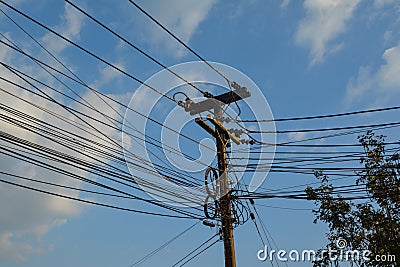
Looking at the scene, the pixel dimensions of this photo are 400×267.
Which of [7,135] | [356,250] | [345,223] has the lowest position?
[7,135]

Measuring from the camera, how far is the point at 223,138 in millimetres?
13547

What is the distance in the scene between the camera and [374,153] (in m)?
16.1

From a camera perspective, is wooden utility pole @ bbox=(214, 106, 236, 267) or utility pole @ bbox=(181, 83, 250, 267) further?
A: utility pole @ bbox=(181, 83, 250, 267)

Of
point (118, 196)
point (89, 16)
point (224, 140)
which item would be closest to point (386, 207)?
point (224, 140)

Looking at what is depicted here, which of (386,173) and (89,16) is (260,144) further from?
(89,16)

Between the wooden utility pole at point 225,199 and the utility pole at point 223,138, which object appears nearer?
the wooden utility pole at point 225,199

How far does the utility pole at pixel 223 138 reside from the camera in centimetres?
1247

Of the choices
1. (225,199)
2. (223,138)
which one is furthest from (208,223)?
(223,138)

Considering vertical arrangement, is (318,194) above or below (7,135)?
above

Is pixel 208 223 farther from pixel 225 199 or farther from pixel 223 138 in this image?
pixel 223 138

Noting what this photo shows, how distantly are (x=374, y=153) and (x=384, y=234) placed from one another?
9.13 feet

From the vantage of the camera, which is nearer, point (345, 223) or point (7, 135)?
point (7, 135)

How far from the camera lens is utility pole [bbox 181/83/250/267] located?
12470 mm

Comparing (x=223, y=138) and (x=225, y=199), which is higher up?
(x=223, y=138)
